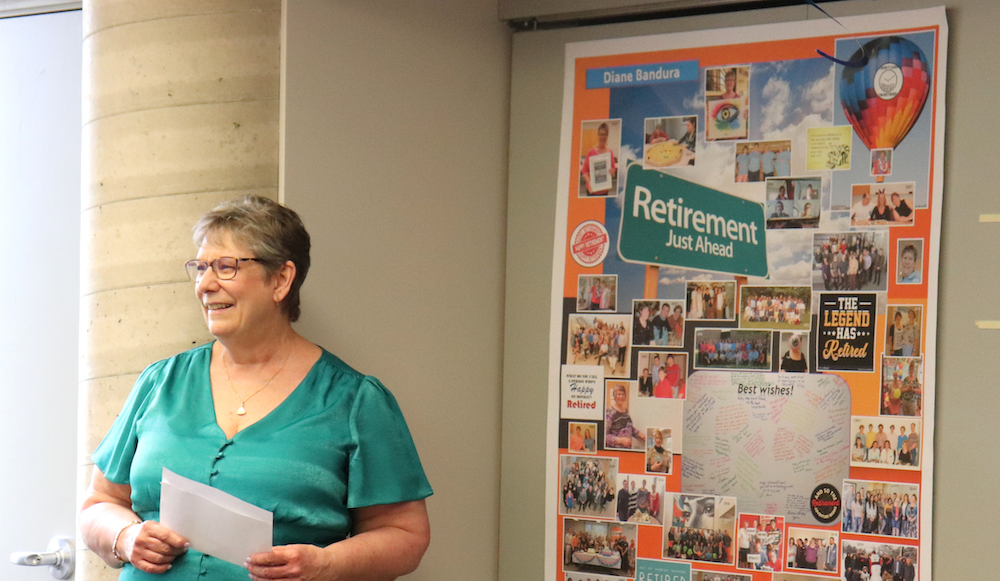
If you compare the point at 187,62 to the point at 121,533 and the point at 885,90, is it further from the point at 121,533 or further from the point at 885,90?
the point at 885,90

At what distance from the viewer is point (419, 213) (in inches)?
94.7

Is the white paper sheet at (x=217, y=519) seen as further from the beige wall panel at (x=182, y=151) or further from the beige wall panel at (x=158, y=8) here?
the beige wall panel at (x=158, y=8)

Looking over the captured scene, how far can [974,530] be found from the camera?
2201 mm

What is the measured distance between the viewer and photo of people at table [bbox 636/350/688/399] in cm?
251

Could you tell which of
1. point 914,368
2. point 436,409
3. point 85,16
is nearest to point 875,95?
point 914,368

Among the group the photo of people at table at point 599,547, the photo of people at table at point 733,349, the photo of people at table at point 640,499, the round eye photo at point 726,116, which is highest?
the round eye photo at point 726,116

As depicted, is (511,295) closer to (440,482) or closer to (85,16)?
(440,482)

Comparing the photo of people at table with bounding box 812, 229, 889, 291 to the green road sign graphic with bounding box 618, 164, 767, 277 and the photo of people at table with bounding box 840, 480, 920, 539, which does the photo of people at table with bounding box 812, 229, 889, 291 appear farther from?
the photo of people at table with bounding box 840, 480, 920, 539

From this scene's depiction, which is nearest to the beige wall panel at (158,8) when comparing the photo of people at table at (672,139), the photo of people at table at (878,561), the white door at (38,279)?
the white door at (38,279)

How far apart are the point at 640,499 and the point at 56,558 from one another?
1.66 metres

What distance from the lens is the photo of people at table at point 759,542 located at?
7.84 ft

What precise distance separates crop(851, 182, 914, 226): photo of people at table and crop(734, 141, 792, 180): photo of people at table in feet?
0.63

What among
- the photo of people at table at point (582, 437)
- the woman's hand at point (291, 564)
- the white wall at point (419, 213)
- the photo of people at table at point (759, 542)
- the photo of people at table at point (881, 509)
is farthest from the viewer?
the photo of people at table at point (582, 437)

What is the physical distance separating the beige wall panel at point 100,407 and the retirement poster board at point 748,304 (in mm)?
1180
